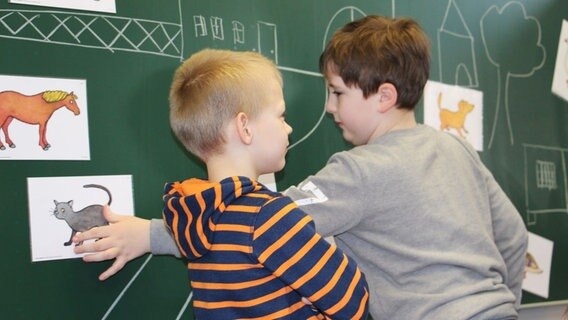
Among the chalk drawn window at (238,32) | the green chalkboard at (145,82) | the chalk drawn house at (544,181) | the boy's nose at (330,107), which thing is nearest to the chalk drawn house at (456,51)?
the green chalkboard at (145,82)

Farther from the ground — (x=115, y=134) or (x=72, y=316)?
(x=115, y=134)

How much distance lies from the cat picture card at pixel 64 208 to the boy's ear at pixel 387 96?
0.52 metres

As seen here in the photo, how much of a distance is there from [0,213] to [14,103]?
0.18m

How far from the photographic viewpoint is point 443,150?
3.60ft

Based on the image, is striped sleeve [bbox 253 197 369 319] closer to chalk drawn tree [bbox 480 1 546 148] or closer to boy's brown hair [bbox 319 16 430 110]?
boy's brown hair [bbox 319 16 430 110]

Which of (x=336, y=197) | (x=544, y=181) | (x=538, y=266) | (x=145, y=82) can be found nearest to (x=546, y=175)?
(x=544, y=181)

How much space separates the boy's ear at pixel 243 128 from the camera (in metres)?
0.92

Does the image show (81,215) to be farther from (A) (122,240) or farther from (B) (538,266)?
(B) (538,266)

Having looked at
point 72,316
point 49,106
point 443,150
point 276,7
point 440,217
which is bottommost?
point 72,316

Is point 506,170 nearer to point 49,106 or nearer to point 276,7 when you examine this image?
point 276,7

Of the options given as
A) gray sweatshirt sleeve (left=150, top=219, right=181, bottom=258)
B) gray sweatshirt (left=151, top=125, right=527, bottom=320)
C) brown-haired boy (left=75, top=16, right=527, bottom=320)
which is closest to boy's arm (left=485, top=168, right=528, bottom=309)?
brown-haired boy (left=75, top=16, right=527, bottom=320)

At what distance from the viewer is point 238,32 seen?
3.78 ft

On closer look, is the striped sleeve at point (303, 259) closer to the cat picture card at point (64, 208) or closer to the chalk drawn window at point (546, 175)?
the cat picture card at point (64, 208)

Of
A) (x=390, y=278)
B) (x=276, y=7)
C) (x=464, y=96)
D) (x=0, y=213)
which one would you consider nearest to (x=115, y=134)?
(x=0, y=213)
